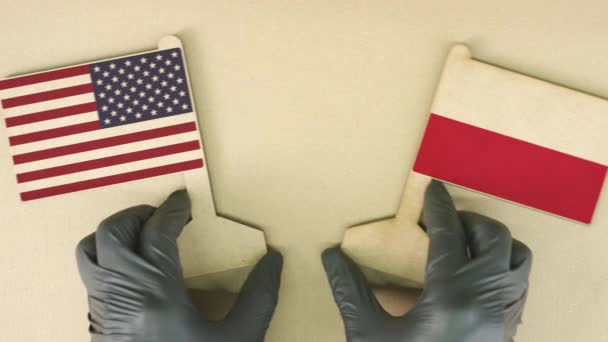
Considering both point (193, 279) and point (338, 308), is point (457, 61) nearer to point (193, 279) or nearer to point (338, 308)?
point (338, 308)

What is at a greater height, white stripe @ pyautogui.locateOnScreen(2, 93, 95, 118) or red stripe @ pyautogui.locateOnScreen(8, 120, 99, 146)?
white stripe @ pyautogui.locateOnScreen(2, 93, 95, 118)

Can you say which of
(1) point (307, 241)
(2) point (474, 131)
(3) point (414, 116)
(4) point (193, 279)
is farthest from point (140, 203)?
(2) point (474, 131)

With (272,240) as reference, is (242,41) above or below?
above

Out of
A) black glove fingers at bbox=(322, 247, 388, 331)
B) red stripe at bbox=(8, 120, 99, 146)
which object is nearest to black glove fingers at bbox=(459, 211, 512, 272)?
black glove fingers at bbox=(322, 247, 388, 331)

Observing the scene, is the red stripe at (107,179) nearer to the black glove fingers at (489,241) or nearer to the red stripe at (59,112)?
the red stripe at (59,112)

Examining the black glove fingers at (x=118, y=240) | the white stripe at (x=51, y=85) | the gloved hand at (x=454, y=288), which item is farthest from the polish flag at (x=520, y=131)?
the white stripe at (x=51, y=85)

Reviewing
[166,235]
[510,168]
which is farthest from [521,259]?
[166,235]

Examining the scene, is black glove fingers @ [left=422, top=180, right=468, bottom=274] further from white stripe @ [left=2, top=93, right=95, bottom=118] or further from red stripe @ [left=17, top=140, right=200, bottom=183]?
white stripe @ [left=2, top=93, right=95, bottom=118]
